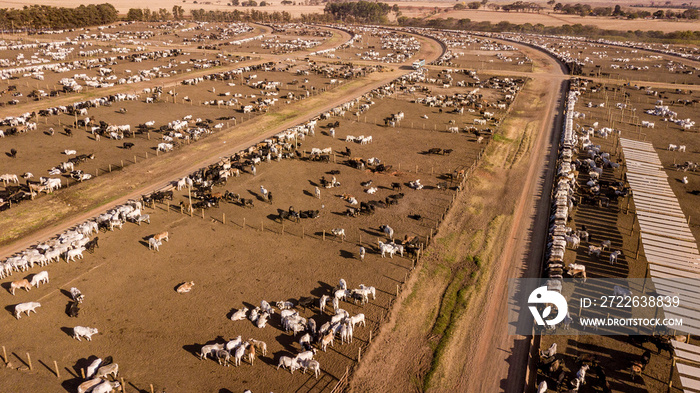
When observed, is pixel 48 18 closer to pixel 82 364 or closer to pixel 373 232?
pixel 373 232

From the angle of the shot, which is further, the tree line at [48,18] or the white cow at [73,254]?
the tree line at [48,18]

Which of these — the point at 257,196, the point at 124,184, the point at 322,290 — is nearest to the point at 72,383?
the point at 322,290

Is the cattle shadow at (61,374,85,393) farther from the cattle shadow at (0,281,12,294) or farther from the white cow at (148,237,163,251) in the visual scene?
the white cow at (148,237,163,251)

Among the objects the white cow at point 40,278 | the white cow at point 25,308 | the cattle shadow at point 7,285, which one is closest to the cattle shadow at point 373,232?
the white cow at point 40,278

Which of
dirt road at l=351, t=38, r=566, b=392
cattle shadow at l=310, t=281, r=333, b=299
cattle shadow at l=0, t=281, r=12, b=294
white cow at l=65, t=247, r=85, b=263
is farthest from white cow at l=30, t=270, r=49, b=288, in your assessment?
dirt road at l=351, t=38, r=566, b=392

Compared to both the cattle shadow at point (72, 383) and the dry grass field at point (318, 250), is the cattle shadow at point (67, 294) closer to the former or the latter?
the dry grass field at point (318, 250)

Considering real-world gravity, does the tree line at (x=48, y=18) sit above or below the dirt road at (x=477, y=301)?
above

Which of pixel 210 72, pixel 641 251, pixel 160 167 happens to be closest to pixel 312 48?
pixel 210 72

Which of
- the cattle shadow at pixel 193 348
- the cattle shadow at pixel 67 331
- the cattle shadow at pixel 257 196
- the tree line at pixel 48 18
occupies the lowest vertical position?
the cattle shadow at pixel 193 348
